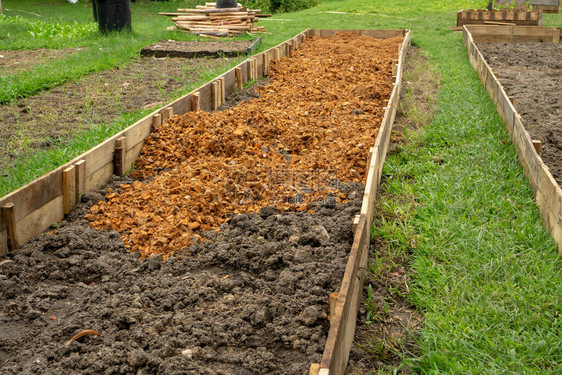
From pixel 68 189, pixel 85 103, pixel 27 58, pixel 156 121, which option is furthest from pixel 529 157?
pixel 27 58

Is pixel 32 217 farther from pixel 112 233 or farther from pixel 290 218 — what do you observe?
pixel 290 218

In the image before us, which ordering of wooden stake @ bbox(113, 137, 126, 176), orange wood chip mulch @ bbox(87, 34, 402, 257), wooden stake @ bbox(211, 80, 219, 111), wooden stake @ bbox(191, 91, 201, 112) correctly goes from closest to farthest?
orange wood chip mulch @ bbox(87, 34, 402, 257) < wooden stake @ bbox(113, 137, 126, 176) < wooden stake @ bbox(191, 91, 201, 112) < wooden stake @ bbox(211, 80, 219, 111)

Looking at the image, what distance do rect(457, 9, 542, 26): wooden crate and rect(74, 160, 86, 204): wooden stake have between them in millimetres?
14251

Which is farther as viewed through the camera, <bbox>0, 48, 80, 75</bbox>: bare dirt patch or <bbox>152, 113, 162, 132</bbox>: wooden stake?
<bbox>0, 48, 80, 75</bbox>: bare dirt patch

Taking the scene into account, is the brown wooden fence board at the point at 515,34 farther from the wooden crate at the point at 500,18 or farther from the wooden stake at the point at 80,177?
the wooden stake at the point at 80,177

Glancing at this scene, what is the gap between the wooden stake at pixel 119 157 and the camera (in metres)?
5.26

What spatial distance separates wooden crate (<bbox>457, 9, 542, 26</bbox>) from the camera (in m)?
16.0

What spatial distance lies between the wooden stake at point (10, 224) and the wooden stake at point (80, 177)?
0.79 m

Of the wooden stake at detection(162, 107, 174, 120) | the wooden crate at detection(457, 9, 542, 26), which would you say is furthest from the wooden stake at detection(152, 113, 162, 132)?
the wooden crate at detection(457, 9, 542, 26)

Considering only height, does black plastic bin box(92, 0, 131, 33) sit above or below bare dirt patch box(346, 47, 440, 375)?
above

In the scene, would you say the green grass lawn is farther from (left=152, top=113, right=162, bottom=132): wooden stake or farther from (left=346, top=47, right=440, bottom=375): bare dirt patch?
(left=152, top=113, right=162, bottom=132): wooden stake

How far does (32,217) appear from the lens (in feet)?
13.6

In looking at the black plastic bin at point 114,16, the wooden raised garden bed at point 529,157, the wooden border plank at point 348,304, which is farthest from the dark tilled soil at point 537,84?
the black plastic bin at point 114,16

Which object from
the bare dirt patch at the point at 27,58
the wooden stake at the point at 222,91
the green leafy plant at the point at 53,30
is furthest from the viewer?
the green leafy plant at the point at 53,30
